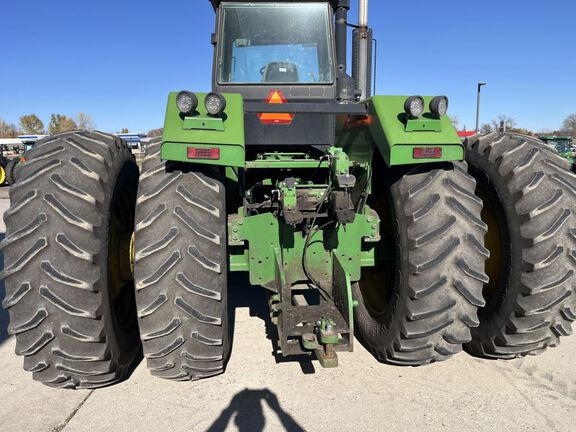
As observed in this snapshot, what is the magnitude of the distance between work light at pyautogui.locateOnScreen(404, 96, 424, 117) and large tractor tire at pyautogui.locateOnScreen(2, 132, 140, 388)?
210 cm

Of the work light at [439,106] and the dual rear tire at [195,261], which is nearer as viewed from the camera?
the dual rear tire at [195,261]

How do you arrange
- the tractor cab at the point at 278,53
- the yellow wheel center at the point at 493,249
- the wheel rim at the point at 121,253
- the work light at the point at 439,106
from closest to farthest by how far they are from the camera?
the work light at the point at 439,106 < the wheel rim at the point at 121,253 < the yellow wheel center at the point at 493,249 < the tractor cab at the point at 278,53

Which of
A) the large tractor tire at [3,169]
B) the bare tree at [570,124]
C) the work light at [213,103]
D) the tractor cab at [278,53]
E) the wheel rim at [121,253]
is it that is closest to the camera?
the work light at [213,103]

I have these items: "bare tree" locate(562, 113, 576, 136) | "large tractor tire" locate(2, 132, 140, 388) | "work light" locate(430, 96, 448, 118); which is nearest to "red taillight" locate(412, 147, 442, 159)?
"work light" locate(430, 96, 448, 118)

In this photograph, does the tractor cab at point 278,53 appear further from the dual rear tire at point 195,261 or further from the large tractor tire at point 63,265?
the large tractor tire at point 63,265

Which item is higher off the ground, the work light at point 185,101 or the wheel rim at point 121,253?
the work light at point 185,101

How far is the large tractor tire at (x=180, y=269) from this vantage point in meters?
2.68

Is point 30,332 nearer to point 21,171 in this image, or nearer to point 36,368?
point 36,368

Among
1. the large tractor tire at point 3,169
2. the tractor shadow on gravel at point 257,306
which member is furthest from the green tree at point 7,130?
the tractor shadow on gravel at point 257,306

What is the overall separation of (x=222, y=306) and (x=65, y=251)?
1.01 m

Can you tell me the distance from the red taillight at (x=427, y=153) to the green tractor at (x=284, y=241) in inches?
0.5

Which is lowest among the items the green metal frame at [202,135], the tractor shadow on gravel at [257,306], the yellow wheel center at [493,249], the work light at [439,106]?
the tractor shadow on gravel at [257,306]

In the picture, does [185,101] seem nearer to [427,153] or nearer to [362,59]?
[427,153]

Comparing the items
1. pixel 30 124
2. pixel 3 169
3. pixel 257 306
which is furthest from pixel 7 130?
pixel 257 306
